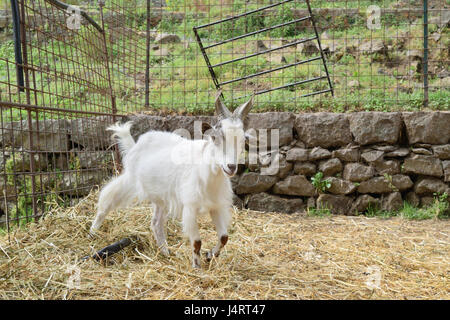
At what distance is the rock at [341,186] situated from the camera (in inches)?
209

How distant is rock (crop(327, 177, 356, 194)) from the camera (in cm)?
531

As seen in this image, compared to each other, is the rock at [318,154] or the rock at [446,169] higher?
the rock at [318,154]

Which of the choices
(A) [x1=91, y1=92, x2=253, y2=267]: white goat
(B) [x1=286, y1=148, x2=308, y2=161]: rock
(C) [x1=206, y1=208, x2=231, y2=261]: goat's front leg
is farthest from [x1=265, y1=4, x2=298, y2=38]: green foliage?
(C) [x1=206, y1=208, x2=231, y2=261]: goat's front leg

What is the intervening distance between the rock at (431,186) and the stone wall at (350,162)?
0.04 ft

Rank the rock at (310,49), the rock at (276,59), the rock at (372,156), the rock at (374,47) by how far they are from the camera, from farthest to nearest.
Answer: the rock at (310,49) → the rock at (374,47) → the rock at (276,59) → the rock at (372,156)

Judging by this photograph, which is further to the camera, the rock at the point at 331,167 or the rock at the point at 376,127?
the rock at the point at 331,167

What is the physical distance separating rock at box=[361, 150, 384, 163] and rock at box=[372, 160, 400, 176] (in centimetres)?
6

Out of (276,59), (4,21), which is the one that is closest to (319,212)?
(276,59)

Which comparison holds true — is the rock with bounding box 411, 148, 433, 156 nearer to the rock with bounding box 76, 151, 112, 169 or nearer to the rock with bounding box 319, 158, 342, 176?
the rock with bounding box 319, 158, 342, 176

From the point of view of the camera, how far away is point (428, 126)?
5.13m

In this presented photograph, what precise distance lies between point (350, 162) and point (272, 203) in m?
1.16

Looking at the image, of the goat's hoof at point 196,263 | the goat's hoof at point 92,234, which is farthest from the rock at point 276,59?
the goat's hoof at point 196,263

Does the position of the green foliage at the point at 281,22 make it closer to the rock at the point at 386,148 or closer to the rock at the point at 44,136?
the rock at the point at 386,148

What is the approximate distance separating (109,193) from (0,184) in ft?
8.50
